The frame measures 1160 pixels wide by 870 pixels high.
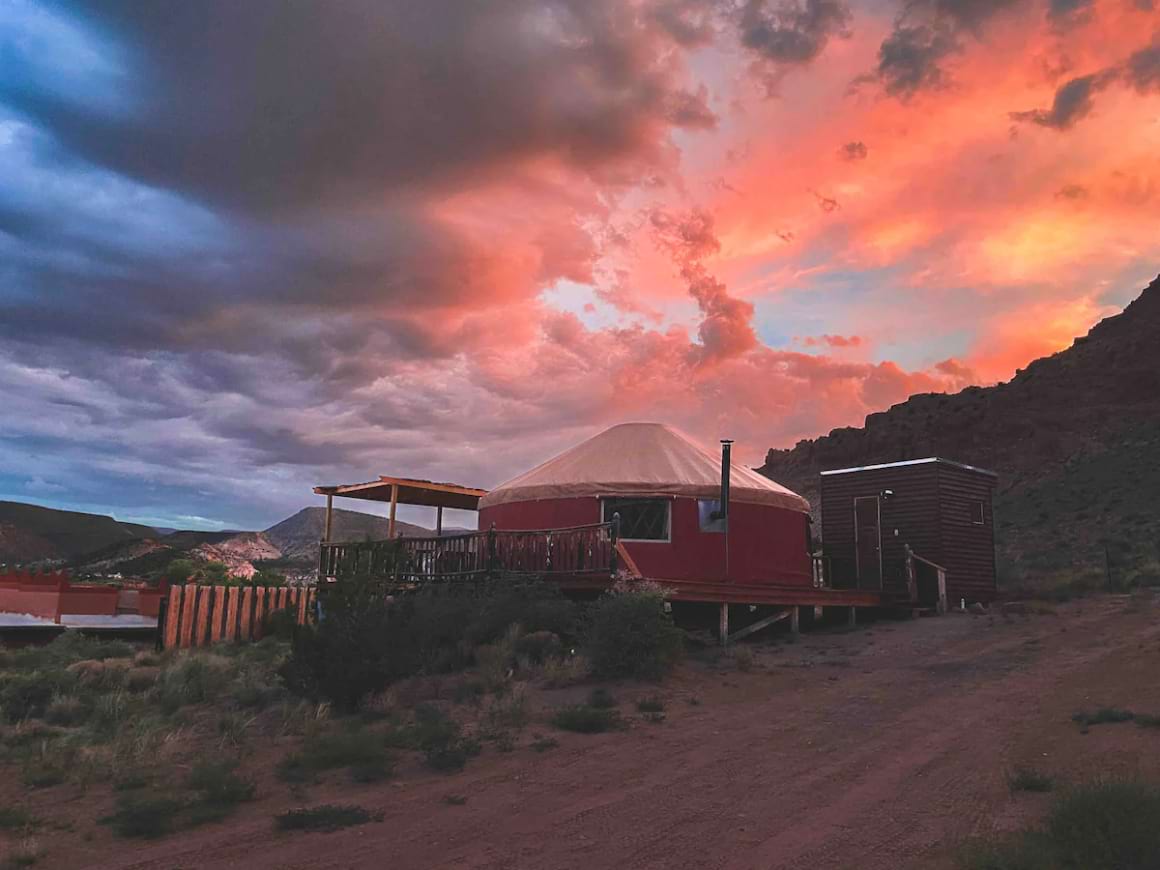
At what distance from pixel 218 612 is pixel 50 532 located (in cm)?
7076

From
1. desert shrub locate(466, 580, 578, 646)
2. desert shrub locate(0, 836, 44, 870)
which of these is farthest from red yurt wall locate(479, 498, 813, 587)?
desert shrub locate(0, 836, 44, 870)

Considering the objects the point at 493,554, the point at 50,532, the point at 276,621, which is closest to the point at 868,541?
the point at 493,554

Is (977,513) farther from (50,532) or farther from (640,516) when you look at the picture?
(50,532)

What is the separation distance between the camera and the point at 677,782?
606 cm

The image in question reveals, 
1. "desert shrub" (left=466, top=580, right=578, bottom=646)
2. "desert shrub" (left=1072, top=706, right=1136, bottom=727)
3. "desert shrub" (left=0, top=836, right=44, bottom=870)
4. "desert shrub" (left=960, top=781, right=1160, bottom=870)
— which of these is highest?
"desert shrub" (left=466, top=580, right=578, bottom=646)

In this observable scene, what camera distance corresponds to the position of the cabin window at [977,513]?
62.1ft

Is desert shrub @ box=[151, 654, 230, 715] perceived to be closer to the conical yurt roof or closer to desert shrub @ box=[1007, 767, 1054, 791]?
the conical yurt roof

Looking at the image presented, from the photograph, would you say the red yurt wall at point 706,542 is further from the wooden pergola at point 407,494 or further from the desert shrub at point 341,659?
the desert shrub at point 341,659

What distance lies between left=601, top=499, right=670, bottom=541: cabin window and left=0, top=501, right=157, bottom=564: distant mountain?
55189mm

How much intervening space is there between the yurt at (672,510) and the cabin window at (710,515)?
0.06 ft

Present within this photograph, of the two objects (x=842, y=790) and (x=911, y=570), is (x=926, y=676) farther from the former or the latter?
(x=911, y=570)

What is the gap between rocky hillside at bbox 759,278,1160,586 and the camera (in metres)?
31.4

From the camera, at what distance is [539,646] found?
10781 millimetres

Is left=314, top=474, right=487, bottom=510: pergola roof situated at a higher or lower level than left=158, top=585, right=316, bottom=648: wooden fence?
higher
